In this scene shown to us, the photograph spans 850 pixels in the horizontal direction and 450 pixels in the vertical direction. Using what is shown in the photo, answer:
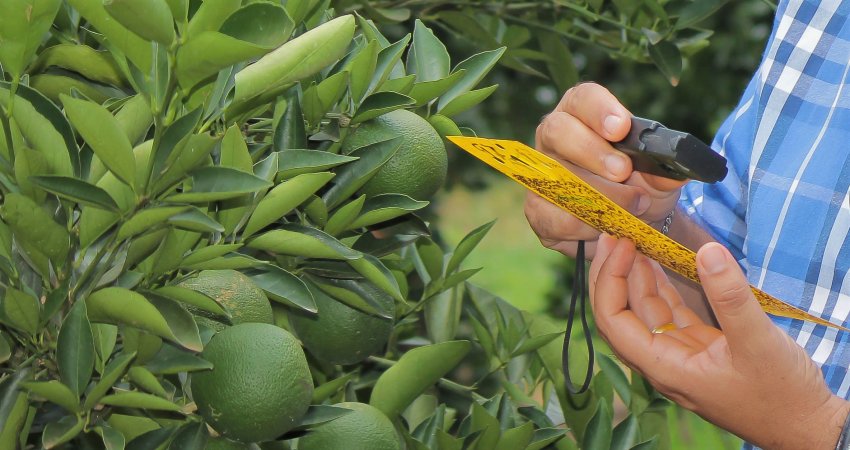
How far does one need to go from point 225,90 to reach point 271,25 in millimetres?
115

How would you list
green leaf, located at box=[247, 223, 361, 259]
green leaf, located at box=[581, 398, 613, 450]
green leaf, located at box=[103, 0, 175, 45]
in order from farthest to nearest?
1. green leaf, located at box=[581, 398, 613, 450]
2. green leaf, located at box=[247, 223, 361, 259]
3. green leaf, located at box=[103, 0, 175, 45]

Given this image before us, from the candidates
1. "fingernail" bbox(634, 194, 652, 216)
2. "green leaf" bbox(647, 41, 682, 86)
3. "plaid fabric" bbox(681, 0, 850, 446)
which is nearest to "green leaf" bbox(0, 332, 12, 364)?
"fingernail" bbox(634, 194, 652, 216)

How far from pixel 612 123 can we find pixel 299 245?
1.02 feet

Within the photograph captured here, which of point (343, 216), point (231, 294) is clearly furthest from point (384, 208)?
point (231, 294)

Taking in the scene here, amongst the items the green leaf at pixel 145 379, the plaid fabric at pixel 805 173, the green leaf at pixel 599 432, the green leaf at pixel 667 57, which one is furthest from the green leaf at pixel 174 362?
the green leaf at pixel 667 57

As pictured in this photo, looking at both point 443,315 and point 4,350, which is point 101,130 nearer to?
point 4,350

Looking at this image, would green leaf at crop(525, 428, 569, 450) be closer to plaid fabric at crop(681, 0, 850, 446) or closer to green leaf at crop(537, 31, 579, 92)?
plaid fabric at crop(681, 0, 850, 446)

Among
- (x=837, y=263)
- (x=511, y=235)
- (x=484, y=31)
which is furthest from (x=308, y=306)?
(x=511, y=235)

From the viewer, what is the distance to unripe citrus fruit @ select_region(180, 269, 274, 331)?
2.80 ft

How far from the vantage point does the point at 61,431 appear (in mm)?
778

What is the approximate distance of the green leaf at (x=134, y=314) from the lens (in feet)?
2.41

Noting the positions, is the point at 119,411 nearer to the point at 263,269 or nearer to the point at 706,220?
the point at 263,269

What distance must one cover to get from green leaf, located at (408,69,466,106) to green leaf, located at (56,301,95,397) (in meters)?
0.34

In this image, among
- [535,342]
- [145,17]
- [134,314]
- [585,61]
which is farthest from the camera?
[585,61]
